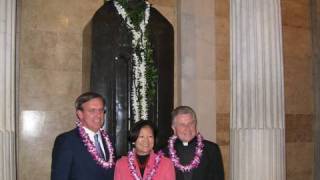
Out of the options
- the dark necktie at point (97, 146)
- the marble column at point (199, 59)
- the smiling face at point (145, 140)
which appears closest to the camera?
the smiling face at point (145, 140)

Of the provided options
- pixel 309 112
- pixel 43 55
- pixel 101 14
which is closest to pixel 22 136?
pixel 43 55

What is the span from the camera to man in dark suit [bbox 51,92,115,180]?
3407 mm

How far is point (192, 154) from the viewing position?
3.71m

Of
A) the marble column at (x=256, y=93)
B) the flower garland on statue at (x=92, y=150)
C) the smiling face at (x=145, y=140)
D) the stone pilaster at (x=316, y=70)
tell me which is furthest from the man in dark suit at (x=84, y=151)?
the stone pilaster at (x=316, y=70)

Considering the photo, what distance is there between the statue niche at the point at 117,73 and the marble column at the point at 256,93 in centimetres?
85

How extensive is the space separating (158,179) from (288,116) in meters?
5.08

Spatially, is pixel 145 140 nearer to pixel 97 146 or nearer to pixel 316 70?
pixel 97 146

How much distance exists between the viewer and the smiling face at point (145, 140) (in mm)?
3334

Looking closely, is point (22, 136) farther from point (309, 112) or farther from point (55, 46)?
point (309, 112)

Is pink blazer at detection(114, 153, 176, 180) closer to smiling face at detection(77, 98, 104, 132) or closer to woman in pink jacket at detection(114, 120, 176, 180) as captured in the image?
woman in pink jacket at detection(114, 120, 176, 180)

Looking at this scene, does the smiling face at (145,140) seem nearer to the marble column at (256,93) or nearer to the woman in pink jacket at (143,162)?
the woman in pink jacket at (143,162)

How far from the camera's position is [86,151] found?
348 cm

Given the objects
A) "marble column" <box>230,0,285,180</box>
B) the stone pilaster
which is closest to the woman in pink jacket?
"marble column" <box>230,0,285,180</box>

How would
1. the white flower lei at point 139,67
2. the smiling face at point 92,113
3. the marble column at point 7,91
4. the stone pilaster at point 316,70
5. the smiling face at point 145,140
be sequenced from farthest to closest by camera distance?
the stone pilaster at point 316,70
the white flower lei at point 139,67
the marble column at point 7,91
the smiling face at point 92,113
the smiling face at point 145,140
